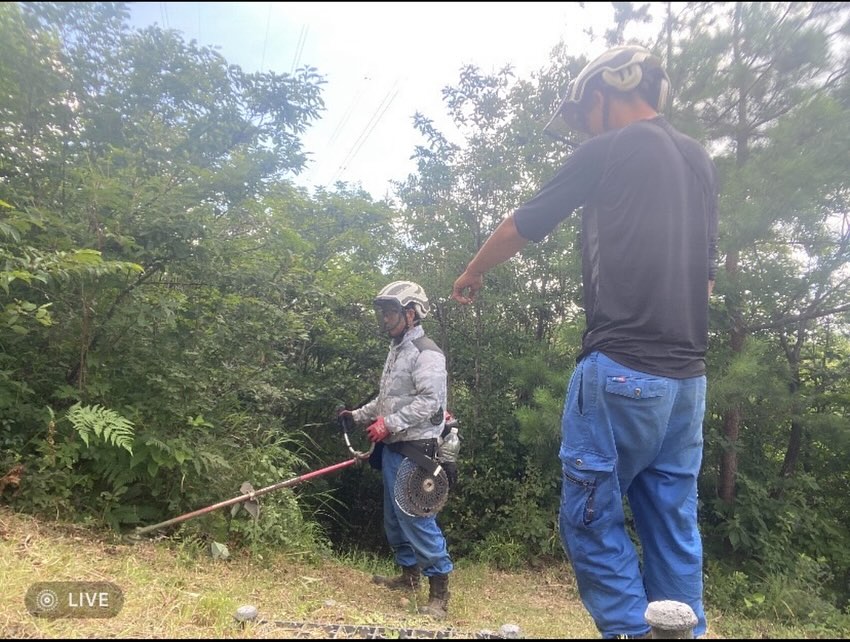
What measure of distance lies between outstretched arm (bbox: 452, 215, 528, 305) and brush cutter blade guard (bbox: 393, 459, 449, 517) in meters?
1.47

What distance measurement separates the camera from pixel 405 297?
376 cm

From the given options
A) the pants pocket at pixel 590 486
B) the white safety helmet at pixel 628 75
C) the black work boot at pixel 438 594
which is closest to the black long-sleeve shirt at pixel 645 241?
the white safety helmet at pixel 628 75

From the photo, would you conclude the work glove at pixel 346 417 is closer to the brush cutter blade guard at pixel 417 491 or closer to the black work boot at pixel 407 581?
the brush cutter blade guard at pixel 417 491

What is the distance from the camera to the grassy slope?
2123 mm

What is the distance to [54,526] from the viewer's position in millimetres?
3311

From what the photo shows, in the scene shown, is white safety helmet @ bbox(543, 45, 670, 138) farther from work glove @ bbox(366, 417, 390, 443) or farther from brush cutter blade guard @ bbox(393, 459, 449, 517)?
brush cutter blade guard @ bbox(393, 459, 449, 517)

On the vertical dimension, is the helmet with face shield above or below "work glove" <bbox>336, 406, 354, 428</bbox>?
above

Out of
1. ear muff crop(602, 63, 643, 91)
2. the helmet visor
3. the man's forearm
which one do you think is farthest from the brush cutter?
ear muff crop(602, 63, 643, 91)

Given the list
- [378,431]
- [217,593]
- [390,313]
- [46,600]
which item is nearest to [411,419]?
[378,431]

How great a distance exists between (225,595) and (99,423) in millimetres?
1278

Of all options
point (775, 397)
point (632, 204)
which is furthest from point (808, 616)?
point (632, 204)

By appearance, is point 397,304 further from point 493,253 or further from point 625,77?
point 625,77

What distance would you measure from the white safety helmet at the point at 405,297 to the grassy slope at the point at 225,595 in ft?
5.87

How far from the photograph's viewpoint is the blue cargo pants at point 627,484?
171cm
